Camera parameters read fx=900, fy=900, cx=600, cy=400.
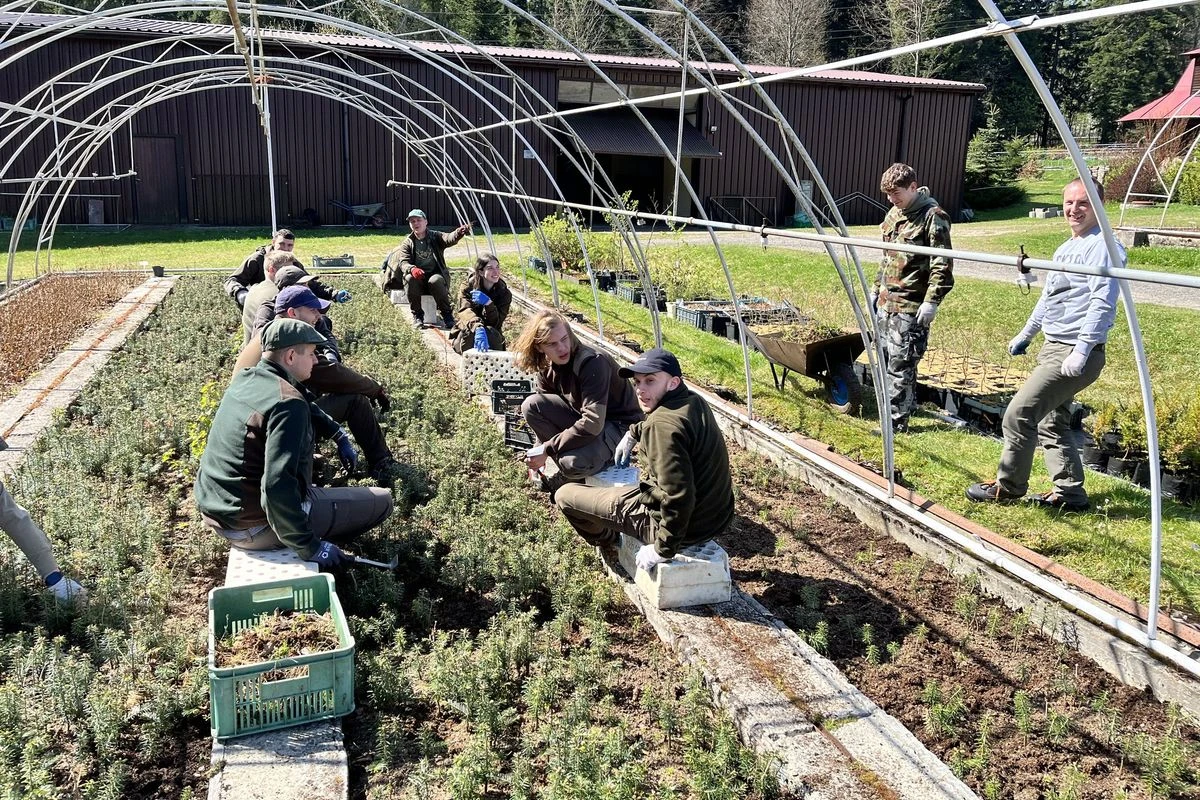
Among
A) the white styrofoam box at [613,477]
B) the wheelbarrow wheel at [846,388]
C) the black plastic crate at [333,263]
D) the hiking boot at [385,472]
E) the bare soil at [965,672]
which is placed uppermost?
the black plastic crate at [333,263]

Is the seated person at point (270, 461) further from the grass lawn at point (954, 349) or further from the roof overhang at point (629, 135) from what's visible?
the roof overhang at point (629, 135)

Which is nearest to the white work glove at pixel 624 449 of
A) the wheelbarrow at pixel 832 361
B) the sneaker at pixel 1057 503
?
the sneaker at pixel 1057 503

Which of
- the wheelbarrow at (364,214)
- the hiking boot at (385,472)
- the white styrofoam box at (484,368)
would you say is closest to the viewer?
the hiking boot at (385,472)

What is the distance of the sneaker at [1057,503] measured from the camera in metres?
5.17

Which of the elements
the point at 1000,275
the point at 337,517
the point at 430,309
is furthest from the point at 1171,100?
the point at 337,517

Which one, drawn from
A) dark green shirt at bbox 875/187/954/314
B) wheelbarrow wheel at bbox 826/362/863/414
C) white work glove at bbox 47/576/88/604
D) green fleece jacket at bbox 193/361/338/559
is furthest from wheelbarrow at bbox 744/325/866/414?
white work glove at bbox 47/576/88/604

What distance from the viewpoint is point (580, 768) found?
10.2 feet

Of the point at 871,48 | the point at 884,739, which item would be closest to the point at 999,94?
the point at 871,48

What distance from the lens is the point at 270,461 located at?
3.87 meters

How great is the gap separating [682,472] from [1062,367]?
236cm

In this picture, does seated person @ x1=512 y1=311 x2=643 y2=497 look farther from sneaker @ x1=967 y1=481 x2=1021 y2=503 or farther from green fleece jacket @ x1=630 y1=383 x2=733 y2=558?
sneaker @ x1=967 y1=481 x2=1021 y2=503

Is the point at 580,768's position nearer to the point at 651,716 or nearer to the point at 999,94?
the point at 651,716

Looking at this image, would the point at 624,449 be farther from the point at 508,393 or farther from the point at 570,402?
the point at 508,393

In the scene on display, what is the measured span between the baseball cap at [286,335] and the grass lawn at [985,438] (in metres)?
3.70
